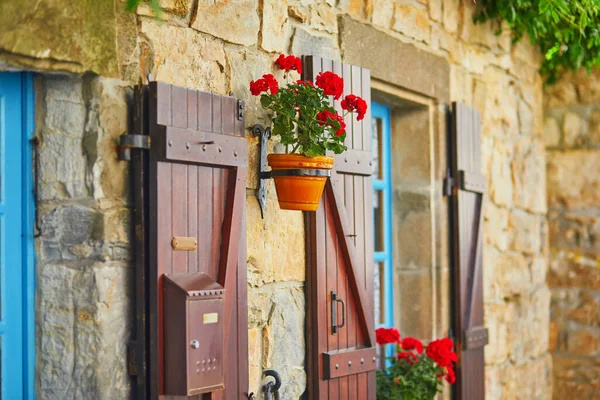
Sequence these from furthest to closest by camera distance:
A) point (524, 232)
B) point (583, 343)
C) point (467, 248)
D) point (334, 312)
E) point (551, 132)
A: point (551, 132) < point (583, 343) < point (524, 232) < point (467, 248) < point (334, 312)

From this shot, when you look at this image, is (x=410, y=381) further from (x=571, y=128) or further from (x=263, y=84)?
(x=571, y=128)

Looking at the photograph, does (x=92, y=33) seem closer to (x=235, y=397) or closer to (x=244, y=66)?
(x=244, y=66)

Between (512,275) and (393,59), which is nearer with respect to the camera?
(393,59)

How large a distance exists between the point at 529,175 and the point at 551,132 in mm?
544

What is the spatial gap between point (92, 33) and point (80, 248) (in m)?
0.66

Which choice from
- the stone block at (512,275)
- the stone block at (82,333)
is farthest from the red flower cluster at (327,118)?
the stone block at (512,275)

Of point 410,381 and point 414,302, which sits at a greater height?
point 414,302

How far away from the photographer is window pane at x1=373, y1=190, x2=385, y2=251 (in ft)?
15.1

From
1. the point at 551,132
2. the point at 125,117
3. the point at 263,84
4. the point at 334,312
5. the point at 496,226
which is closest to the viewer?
A: the point at 125,117

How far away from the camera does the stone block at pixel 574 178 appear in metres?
5.93

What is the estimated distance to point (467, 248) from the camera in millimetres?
4754

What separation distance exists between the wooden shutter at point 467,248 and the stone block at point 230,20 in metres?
1.67

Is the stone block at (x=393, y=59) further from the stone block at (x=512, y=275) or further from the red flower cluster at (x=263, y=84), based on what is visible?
the stone block at (x=512, y=275)

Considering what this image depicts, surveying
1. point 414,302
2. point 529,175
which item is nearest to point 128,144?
point 414,302
